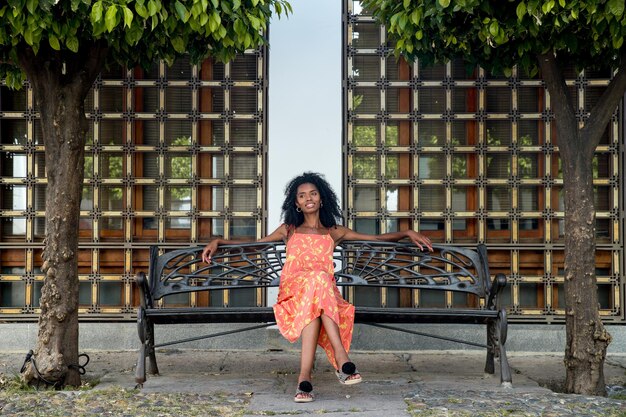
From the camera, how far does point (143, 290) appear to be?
5.18 metres

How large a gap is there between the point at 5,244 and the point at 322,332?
130 inches

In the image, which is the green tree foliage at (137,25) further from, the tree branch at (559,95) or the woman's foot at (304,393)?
the woman's foot at (304,393)

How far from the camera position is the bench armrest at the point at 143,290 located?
509 cm

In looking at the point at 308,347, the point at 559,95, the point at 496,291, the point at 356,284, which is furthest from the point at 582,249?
the point at 308,347

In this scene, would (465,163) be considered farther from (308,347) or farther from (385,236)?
(308,347)

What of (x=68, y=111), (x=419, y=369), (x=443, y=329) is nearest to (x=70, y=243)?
(x=68, y=111)

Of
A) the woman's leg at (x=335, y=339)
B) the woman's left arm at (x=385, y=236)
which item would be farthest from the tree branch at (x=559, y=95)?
the woman's leg at (x=335, y=339)

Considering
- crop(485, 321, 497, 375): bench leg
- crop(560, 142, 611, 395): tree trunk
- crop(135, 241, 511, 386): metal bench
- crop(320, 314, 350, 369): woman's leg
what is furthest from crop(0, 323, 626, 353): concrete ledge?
crop(320, 314, 350, 369): woman's leg

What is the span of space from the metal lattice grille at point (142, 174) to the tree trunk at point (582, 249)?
2726 millimetres

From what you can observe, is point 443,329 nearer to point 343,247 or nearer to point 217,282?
point 343,247

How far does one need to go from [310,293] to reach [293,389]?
0.70 m

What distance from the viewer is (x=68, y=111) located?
4941 millimetres

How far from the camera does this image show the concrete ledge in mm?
6488

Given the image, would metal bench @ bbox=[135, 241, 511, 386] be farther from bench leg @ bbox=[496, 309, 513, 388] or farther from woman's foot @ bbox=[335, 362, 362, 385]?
woman's foot @ bbox=[335, 362, 362, 385]
